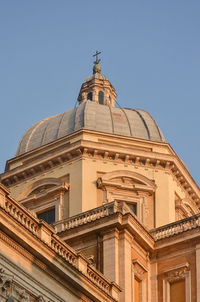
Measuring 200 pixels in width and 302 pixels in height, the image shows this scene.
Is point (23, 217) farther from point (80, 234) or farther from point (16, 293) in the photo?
point (80, 234)

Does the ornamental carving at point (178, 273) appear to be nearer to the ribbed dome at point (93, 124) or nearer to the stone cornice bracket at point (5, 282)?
the ribbed dome at point (93, 124)

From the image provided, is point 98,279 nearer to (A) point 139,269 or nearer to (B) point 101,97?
(A) point 139,269

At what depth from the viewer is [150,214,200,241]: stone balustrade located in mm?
45500

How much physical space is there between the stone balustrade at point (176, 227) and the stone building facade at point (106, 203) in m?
0.06

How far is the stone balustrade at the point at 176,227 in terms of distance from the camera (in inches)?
1791

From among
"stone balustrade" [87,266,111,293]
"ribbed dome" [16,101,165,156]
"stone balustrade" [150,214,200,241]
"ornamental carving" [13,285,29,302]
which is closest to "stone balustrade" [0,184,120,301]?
"stone balustrade" [87,266,111,293]

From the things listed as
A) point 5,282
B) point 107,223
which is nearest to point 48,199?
point 107,223

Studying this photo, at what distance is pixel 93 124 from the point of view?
55.1 m

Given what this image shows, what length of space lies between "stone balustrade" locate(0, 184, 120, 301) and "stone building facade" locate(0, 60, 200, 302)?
5 cm

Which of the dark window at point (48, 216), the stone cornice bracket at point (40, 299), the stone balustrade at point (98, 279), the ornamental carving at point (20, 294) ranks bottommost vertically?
the ornamental carving at point (20, 294)

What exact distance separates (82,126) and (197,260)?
13.8 metres

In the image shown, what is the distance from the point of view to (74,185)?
165 feet

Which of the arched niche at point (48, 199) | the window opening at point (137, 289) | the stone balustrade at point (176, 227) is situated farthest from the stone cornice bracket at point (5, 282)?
the arched niche at point (48, 199)

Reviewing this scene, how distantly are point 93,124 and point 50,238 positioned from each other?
21.8 metres
